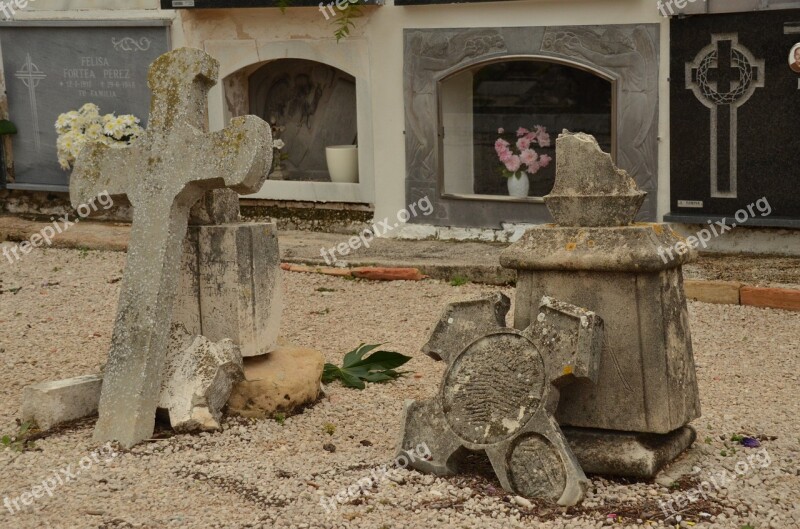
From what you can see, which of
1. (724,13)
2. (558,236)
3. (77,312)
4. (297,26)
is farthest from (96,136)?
(558,236)

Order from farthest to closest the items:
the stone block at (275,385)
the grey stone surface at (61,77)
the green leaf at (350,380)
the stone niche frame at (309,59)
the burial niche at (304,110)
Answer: the burial niche at (304,110)
the grey stone surface at (61,77)
the stone niche frame at (309,59)
the green leaf at (350,380)
the stone block at (275,385)

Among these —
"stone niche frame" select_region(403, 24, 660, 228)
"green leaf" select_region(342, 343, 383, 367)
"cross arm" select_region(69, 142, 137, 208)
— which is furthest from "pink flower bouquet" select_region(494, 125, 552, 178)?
"cross arm" select_region(69, 142, 137, 208)

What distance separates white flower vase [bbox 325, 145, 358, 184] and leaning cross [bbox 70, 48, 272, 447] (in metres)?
5.63

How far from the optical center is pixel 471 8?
952cm

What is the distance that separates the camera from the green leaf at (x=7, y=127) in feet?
37.9

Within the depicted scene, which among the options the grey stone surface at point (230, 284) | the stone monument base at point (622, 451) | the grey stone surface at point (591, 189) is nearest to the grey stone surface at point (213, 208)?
the grey stone surface at point (230, 284)

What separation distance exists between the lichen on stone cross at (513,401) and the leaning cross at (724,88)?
186 inches

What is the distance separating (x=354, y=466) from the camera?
173 inches

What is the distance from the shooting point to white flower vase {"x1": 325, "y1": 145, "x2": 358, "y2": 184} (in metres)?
10.8

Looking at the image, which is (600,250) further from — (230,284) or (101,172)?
(101,172)

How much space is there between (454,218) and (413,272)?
158 centimetres

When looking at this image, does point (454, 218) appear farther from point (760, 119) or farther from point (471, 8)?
point (760, 119)

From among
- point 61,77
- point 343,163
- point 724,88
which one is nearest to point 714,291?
point 724,88

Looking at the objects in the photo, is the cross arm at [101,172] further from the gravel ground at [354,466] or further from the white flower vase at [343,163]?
the white flower vase at [343,163]
